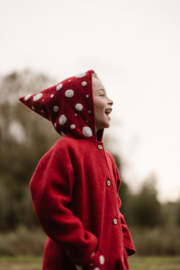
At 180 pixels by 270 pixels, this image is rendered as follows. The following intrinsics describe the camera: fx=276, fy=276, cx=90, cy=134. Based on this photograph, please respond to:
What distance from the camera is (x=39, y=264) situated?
5.74m

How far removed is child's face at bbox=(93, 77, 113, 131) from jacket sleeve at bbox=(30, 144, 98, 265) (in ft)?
1.15

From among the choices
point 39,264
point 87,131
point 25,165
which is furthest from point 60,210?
point 25,165

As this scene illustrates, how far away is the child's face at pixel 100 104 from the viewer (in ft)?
5.40

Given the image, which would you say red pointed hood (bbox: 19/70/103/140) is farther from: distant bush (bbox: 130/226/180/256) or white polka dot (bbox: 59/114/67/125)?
distant bush (bbox: 130/226/180/256)

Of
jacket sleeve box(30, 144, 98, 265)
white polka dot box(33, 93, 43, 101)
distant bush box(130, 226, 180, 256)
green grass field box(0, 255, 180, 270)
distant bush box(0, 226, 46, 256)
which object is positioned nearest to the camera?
jacket sleeve box(30, 144, 98, 265)

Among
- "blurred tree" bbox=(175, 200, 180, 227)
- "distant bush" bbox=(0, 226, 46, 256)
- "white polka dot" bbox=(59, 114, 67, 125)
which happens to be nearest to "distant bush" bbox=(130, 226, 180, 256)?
"blurred tree" bbox=(175, 200, 180, 227)

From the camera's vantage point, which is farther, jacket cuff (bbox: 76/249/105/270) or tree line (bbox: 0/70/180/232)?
tree line (bbox: 0/70/180/232)

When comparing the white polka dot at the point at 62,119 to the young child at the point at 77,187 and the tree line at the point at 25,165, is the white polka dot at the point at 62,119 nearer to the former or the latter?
the young child at the point at 77,187

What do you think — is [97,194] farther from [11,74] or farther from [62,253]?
[11,74]

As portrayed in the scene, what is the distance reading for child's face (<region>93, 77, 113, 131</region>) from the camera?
165cm

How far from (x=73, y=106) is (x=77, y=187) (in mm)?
467

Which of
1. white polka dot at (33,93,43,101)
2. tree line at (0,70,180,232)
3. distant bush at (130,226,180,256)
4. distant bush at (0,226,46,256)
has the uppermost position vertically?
white polka dot at (33,93,43,101)

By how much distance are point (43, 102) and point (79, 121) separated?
0.83 ft

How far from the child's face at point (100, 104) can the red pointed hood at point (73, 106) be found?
49mm
